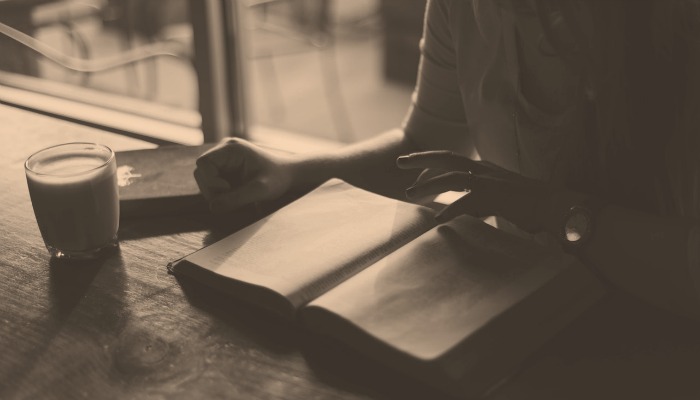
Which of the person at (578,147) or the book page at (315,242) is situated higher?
the person at (578,147)

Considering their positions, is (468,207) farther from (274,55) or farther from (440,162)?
(274,55)

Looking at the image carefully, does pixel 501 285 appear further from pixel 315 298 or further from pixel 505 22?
pixel 505 22

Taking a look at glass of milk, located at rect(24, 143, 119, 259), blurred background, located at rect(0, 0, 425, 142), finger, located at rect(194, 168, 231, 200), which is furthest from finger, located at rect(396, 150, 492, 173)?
blurred background, located at rect(0, 0, 425, 142)

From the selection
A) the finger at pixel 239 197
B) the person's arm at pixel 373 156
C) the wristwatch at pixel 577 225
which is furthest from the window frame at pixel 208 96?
the wristwatch at pixel 577 225

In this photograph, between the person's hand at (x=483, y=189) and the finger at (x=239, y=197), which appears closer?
the person's hand at (x=483, y=189)

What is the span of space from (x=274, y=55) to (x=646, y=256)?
385 cm

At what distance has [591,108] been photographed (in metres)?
0.92

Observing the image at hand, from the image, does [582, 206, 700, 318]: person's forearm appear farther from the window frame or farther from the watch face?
the window frame

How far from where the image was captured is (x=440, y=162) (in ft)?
3.11

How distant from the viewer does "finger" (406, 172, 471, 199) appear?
0.93m

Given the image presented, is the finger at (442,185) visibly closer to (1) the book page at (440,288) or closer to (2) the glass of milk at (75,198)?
(1) the book page at (440,288)

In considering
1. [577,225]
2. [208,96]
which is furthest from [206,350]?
[208,96]

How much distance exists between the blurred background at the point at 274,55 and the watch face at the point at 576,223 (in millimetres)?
2554

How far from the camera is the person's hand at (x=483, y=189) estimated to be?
0.88 meters
